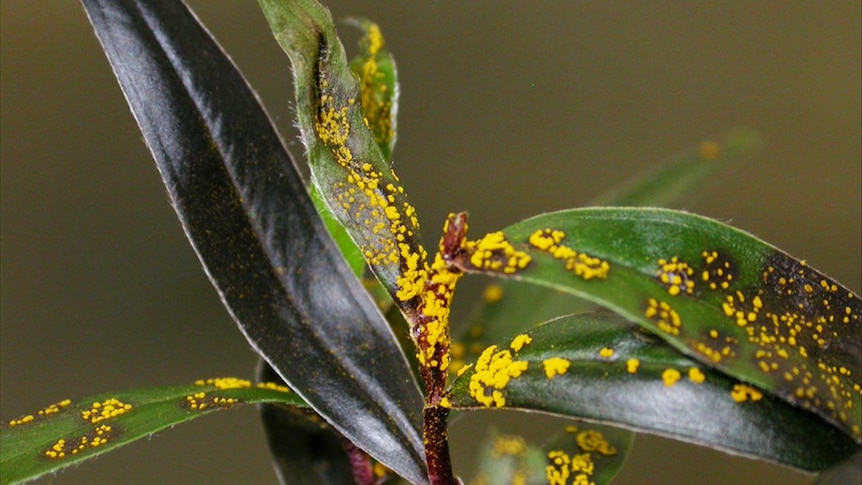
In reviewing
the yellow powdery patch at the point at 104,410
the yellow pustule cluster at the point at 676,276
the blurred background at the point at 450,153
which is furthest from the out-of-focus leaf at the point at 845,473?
the blurred background at the point at 450,153

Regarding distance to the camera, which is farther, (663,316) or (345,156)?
(345,156)

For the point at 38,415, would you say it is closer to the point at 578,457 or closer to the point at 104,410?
the point at 104,410

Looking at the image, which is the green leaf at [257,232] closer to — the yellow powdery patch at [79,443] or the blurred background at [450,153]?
the yellow powdery patch at [79,443]

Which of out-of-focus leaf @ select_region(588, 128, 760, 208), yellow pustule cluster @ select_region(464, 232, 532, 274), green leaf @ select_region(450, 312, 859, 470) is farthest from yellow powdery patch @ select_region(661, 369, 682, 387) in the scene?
out-of-focus leaf @ select_region(588, 128, 760, 208)

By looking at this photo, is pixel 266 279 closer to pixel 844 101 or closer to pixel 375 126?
pixel 375 126

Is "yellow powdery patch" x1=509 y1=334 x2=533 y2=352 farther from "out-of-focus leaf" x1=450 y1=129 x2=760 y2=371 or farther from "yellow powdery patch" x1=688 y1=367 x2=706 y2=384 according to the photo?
"out-of-focus leaf" x1=450 y1=129 x2=760 y2=371

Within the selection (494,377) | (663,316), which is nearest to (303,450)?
(494,377)

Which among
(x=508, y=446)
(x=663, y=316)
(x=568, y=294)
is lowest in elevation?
(x=508, y=446)
